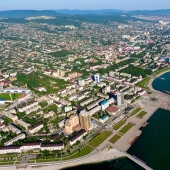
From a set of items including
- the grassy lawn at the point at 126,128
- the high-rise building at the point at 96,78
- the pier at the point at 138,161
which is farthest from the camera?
the high-rise building at the point at 96,78

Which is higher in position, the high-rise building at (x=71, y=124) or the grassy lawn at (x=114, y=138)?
the high-rise building at (x=71, y=124)

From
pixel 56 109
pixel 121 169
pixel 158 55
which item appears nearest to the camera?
pixel 121 169

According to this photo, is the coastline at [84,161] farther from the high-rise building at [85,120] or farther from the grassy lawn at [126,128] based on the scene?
the high-rise building at [85,120]

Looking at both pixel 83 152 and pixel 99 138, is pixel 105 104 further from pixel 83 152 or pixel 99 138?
pixel 83 152

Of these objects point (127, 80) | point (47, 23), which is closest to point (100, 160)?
point (127, 80)

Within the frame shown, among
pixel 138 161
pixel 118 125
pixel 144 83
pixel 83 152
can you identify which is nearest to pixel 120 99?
pixel 118 125

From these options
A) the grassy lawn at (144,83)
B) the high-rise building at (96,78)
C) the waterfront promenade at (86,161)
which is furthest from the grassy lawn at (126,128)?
the high-rise building at (96,78)

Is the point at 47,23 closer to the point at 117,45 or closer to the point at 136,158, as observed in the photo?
the point at 117,45
